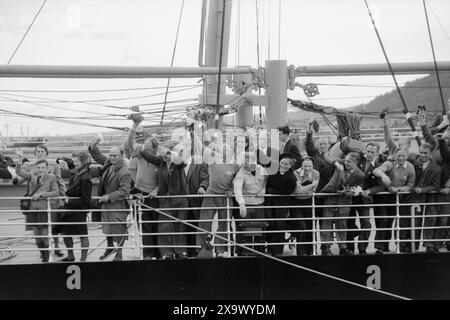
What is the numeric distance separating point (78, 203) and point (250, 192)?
2.43m

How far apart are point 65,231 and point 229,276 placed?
245 centimetres

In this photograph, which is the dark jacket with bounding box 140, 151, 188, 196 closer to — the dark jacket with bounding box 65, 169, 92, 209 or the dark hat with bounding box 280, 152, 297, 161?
the dark jacket with bounding box 65, 169, 92, 209

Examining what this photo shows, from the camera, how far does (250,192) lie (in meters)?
9.97

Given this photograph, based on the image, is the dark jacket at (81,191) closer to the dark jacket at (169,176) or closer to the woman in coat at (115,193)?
the woman in coat at (115,193)

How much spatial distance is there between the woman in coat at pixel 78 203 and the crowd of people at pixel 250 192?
2cm

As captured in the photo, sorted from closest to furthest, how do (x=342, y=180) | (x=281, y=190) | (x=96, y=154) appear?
1. (x=281, y=190)
2. (x=342, y=180)
3. (x=96, y=154)

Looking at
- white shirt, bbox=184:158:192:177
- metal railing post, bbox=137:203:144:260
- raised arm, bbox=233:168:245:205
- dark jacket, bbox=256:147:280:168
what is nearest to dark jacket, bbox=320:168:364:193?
dark jacket, bbox=256:147:280:168

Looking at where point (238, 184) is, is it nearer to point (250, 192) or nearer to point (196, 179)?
point (250, 192)

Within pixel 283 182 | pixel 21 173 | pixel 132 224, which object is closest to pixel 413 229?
pixel 283 182

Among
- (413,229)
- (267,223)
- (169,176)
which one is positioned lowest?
(413,229)

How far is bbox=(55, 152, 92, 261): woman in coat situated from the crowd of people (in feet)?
0.05

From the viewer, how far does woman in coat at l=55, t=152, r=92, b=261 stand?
33.2 feet
